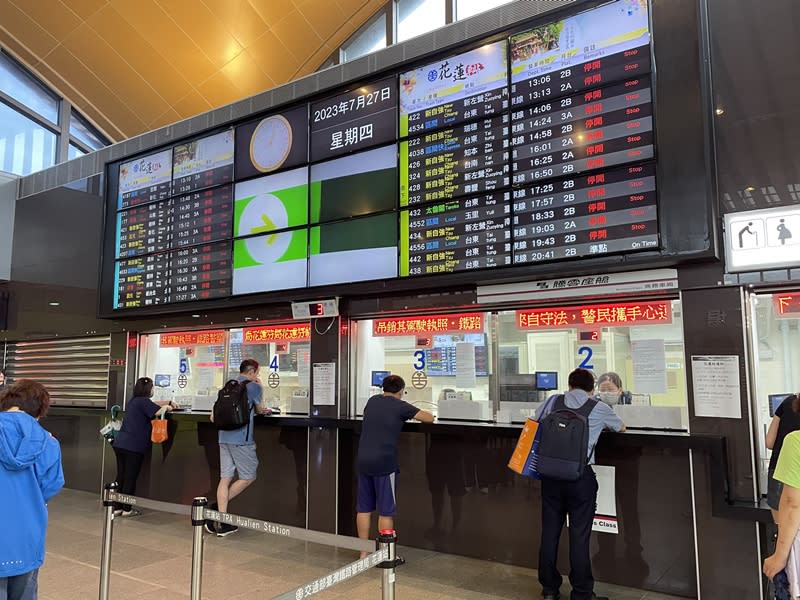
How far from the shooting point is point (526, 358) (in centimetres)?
492

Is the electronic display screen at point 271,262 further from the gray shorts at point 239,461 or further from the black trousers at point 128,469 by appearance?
the black trousers at point 128,469

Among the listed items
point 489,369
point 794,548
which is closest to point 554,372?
point 489,369

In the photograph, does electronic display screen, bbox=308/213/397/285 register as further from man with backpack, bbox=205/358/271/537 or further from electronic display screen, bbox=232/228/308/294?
man with backpack, bbox=205/358/271/537

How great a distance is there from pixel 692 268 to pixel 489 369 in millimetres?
1784

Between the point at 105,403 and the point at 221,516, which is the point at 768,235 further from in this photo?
the point at 105,403

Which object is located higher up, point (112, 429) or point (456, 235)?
point (456, 235)

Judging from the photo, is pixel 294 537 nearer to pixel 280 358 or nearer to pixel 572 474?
pixel 572 474

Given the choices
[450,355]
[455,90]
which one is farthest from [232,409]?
[455,90]

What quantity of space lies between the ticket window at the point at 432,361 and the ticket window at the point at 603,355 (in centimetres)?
17

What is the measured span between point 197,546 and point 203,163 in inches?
179

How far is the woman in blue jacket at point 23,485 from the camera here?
8.89 feet

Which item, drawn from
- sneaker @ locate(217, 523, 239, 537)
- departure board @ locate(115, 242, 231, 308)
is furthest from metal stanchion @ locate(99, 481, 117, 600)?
departure board @ locate(115, 242, 231, 308)

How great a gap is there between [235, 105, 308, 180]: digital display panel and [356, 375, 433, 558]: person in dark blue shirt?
101 inches

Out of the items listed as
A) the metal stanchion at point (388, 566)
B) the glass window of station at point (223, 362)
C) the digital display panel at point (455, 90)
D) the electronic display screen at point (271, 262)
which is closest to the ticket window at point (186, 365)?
the glass window of station at point (223, 362)
